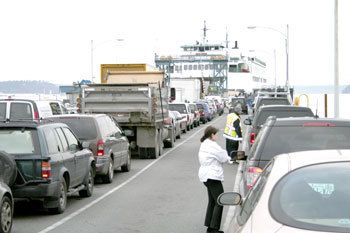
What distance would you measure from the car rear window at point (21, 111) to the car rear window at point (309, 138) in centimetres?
1157

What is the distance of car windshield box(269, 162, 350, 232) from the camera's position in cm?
367

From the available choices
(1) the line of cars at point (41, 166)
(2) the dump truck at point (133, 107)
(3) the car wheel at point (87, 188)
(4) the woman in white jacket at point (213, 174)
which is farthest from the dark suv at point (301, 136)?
(2) the dump truck at point (133, 107)

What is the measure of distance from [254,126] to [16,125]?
6272 mm

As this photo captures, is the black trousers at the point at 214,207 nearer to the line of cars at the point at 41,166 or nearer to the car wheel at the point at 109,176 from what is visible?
the line of cars at the point at 41,166

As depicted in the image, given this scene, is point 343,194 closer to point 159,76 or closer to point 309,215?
point 309,215

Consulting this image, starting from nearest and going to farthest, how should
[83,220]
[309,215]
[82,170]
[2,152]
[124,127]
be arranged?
[309,215] < [2,152] < [83,220] < [82,170] < [124,127]

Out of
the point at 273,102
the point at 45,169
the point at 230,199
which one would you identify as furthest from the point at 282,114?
the point at 273,102

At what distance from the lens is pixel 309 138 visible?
8.23 metres

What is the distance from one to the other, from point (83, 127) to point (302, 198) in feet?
37.8

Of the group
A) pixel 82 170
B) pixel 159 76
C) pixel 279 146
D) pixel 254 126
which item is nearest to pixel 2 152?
pixel 82 170

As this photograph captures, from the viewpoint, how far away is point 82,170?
487 inches

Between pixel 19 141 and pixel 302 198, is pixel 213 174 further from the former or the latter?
pixel 302 198

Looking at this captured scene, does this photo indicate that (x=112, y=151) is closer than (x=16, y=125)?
No

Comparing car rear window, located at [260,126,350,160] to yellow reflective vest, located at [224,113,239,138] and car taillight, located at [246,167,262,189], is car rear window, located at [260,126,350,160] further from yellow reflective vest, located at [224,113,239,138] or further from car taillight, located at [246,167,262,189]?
yellow reflective vest, located at [224,113,239,138]
